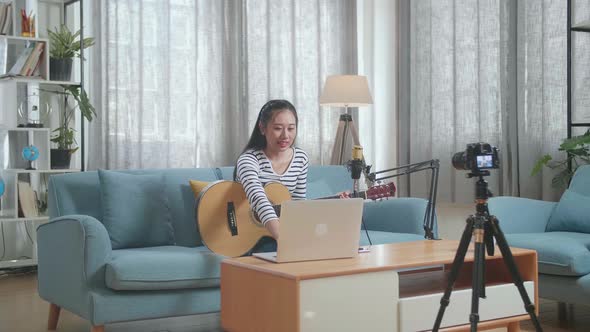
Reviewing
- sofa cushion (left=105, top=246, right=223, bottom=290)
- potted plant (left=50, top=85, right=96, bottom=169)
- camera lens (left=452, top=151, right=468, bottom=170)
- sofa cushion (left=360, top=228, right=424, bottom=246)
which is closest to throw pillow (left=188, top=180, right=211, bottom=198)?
sofa cushion (left=105, top=246, right=223, bottom=290)

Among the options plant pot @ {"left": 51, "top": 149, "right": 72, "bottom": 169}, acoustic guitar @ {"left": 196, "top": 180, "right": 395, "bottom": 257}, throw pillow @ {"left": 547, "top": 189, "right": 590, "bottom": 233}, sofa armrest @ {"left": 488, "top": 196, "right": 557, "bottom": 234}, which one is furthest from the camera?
plant pot @ {"left": 51, "top": 149, "right": 72, "bottom": 169}

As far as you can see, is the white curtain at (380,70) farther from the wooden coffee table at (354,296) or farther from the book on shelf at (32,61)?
the wooden coffee table at (354,296)

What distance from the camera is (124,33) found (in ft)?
17.5

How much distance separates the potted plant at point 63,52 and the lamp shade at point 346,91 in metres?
1.60

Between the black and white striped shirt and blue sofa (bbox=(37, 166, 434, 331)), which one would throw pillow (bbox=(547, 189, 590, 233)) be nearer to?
blue sofa (bbox=(37, 166, 434, 331))

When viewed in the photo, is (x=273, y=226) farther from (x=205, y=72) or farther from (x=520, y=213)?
(x=205, y=72)

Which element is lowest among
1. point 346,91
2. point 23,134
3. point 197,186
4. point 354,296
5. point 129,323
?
point 129,323

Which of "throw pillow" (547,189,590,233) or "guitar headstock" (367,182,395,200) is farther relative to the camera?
"throw pillow" (547,189,590,233)

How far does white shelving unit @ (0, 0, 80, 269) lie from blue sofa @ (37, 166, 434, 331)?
1.56 meters

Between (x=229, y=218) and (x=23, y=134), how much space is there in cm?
239

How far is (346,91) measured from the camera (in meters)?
5.16

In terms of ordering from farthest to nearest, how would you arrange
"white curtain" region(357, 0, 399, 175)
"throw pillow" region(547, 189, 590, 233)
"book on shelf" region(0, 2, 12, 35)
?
"white curtain" region(357, 0, 399, 175)
"book on shelf" region(0, 2, 12, 35)
"throw pillow" region(547, 189, 590, 233)

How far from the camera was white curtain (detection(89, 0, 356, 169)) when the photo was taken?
531cm

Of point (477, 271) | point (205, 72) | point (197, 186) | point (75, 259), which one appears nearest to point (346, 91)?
point (205, 72)
